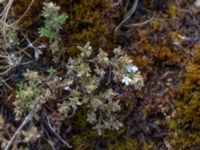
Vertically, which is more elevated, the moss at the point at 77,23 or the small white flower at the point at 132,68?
the moss at the point at 77,23

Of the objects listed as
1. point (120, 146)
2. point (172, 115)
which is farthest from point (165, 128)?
point (120, 146)

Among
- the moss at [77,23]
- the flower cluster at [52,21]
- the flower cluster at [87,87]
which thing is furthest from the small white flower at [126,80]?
the flower cluster at [52,21]

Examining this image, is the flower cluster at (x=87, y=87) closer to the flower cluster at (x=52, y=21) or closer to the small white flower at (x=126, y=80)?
the small white flower at (x=126, y=80)

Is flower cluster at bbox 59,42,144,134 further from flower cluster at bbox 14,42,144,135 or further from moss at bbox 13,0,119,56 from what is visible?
moss at bbox 13,0,119,56

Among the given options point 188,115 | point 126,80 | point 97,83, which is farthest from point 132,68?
point 188,115

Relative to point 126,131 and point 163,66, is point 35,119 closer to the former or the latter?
point 126,131

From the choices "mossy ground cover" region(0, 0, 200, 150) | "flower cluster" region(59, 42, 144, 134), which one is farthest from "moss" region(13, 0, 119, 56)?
"flower cluster" region(59, 42, 144, 134)

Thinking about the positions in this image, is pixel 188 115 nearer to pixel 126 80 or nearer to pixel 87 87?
pixel 126 80
